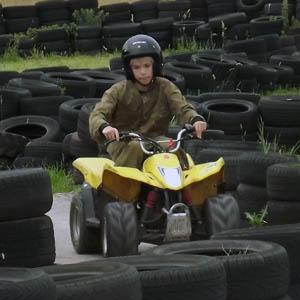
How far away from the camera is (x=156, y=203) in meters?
7.76

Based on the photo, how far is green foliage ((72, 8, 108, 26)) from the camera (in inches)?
990

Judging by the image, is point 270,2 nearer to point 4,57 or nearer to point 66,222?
point 4,57

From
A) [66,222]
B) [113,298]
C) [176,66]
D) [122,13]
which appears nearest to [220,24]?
[122,13]

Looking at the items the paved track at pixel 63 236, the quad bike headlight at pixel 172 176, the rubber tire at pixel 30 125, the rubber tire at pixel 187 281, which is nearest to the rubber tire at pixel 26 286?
the rubber tire at pixel 187 281

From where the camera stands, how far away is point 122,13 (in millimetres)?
25719

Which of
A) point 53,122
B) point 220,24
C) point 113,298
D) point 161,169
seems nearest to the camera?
point 113,298

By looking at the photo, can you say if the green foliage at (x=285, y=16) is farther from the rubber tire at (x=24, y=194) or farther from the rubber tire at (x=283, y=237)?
the rubber tire at (x=283, y=237)

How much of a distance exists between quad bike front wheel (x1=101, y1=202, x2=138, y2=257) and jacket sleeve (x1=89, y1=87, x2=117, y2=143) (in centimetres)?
66

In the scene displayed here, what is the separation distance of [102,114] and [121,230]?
1043 mm

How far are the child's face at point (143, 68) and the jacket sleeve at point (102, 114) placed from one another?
0.20m

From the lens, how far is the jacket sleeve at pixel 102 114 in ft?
26.6

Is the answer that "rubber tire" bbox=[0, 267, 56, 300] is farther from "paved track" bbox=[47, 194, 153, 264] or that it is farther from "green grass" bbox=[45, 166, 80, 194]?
"green grass" bbox=[45, 166, 80, 194]

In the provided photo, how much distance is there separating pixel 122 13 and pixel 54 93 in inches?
421

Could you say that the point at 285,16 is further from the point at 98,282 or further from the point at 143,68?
the point at 98,282
